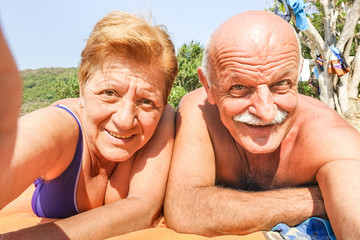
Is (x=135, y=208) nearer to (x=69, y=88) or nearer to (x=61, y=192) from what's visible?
(x=61, y=192)

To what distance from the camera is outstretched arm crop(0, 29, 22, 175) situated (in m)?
0.49

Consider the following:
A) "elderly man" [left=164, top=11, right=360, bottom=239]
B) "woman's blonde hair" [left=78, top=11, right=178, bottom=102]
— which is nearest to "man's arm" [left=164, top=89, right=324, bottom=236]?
"elderly man" [left=164, top=11, right=360, bottom=239]

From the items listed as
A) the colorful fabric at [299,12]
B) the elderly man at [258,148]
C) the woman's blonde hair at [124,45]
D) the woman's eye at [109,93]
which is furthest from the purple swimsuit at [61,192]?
the colorful fabric at [299,12]

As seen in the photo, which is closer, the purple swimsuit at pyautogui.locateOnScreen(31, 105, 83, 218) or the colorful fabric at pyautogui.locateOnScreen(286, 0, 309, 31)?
the purple swimsuit at pyautogui.locateOnScreen(31, 105, 83, 218)

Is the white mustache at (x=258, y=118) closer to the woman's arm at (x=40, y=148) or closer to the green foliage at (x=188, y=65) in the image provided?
the woman's arm at (x=40, y=148)

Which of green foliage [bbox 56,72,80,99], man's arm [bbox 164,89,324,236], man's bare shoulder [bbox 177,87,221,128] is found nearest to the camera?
man's arm [bbox 164,89,324,236]

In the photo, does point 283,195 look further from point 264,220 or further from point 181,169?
point 181,169

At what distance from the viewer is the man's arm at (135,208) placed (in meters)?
1.88

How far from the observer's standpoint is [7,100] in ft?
1.65

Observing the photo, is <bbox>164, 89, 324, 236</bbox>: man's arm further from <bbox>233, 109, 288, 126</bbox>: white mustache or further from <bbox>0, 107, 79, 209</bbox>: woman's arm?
<bbox>0, 107, 79, 209</bbox>: woman's arm

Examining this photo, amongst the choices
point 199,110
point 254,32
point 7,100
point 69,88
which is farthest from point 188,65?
point 7,100

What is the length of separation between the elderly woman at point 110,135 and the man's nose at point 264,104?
2.13 feet

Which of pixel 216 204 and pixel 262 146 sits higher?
pixel 262 146

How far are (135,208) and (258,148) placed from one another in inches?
39.6
